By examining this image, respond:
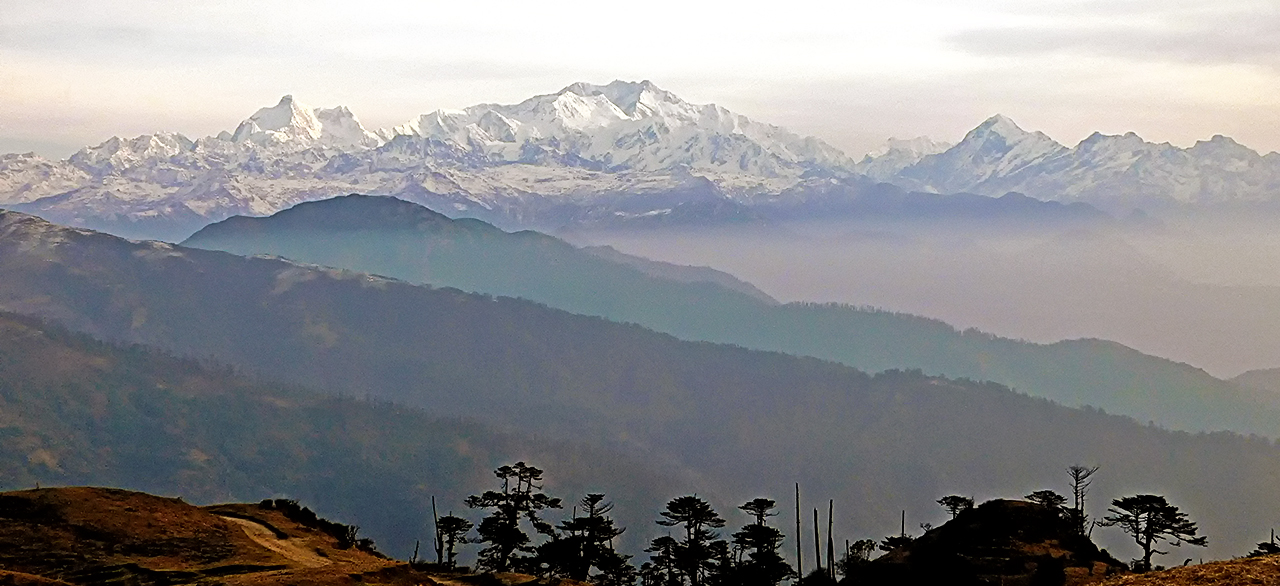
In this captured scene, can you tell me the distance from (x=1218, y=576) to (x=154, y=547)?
5871 centimetres

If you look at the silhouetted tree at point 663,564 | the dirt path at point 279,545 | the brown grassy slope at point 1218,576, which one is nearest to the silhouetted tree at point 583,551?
the silhouetted tree at point 663,564

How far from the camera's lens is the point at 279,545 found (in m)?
77.6

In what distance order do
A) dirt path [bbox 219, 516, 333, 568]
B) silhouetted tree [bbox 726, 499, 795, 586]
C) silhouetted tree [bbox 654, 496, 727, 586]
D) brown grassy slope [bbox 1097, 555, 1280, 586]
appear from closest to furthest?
brown grassy slope [bbox 1097, 555, 1280, 586] → dirt path [bbox 219, 516, 333, 568] → silhouetted tree [bbox 726, 499, 795, 586] → silhouetted tree [bbox 654, 496, 727, 586]

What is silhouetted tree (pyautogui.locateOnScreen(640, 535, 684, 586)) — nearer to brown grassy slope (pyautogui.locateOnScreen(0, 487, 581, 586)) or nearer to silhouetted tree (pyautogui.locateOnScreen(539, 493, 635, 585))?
silhouetted tree (pyautogui.locateOnScreen(539, 493, 635, 585))

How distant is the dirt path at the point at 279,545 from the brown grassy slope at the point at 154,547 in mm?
82

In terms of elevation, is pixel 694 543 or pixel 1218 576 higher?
pixel 1218 576

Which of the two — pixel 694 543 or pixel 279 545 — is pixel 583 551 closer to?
pixel 694 543

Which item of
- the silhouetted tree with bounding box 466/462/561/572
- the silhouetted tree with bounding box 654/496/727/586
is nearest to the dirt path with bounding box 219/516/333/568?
the silhouetted tree with bounding box 466/462/561/572

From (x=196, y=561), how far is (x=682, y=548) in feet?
129

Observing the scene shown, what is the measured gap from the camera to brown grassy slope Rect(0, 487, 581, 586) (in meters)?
60.7

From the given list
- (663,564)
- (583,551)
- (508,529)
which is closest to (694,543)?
(663,564)

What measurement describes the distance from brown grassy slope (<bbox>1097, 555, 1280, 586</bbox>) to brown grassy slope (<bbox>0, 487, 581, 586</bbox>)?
35.8 m

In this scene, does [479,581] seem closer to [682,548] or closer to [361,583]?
[361,583]

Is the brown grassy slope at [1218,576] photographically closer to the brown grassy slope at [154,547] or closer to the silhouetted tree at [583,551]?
the brown grassy slope at [154,547]
